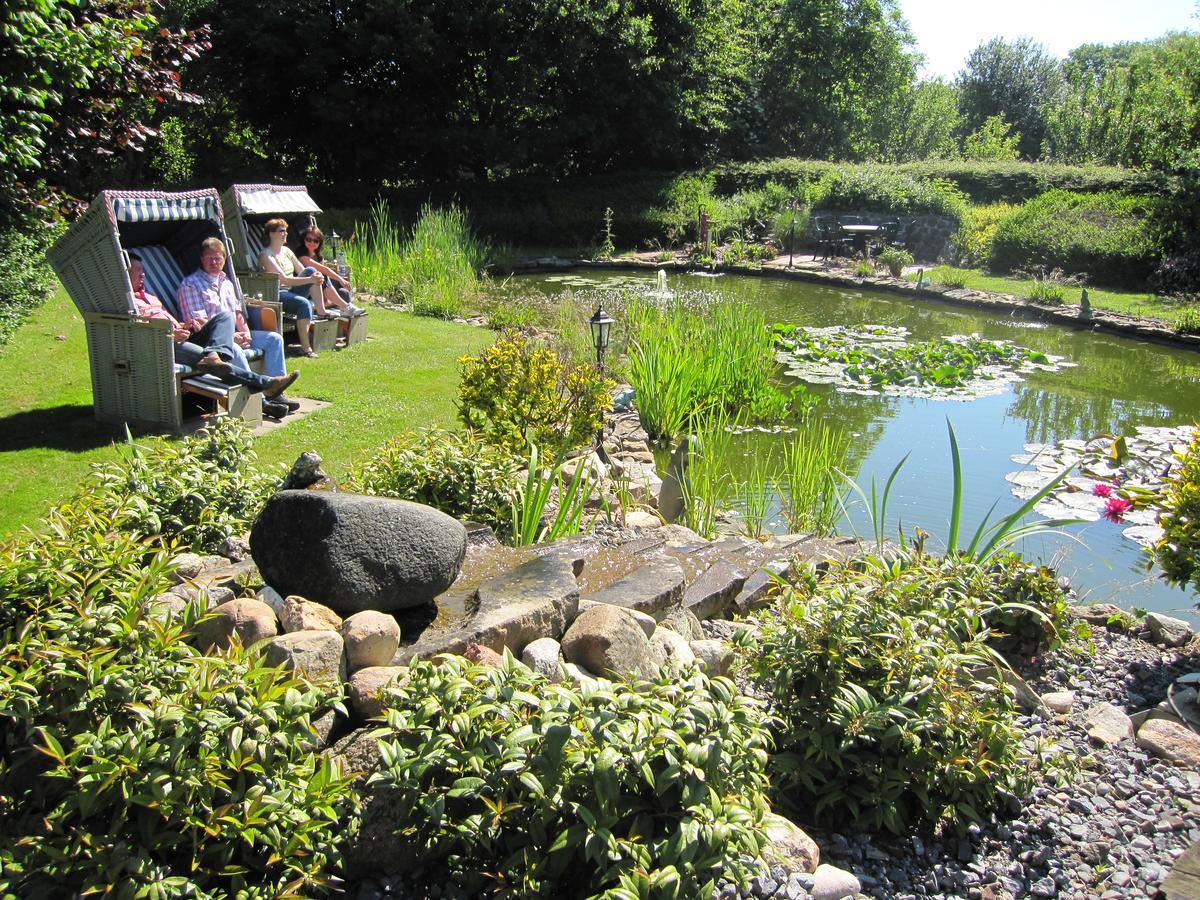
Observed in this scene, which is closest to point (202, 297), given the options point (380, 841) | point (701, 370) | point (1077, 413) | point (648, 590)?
point (701, 370)

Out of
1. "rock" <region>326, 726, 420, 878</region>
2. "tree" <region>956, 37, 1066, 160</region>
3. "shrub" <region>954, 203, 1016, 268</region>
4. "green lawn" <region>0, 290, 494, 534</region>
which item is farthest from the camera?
"tree" <region>956, 37, 1066, 160</region>

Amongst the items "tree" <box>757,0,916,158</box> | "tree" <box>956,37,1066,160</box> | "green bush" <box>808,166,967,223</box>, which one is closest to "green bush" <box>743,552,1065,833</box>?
"green bush" <box>808,166,967,223</box>

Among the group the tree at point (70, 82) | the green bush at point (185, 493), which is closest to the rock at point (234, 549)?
the green bush at point (185, 493)

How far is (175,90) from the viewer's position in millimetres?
9836

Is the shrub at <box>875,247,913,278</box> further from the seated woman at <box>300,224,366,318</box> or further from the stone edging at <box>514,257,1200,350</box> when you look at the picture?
the seated woman at <box>300,224,366,318</box>

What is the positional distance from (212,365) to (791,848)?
519 centimetres

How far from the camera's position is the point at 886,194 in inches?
885

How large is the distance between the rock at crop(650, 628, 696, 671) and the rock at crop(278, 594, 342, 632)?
3.50 ft

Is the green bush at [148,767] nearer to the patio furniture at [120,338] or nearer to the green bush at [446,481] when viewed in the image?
the green bush at [446,481]

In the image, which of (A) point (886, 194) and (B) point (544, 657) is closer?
(B) point (544, 657)

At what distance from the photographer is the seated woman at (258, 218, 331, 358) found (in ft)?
28.1

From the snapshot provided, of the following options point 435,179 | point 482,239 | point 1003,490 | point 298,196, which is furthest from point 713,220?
point 1003,490

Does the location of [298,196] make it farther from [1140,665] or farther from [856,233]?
[856,233]

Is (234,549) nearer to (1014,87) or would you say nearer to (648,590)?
(648,590)
